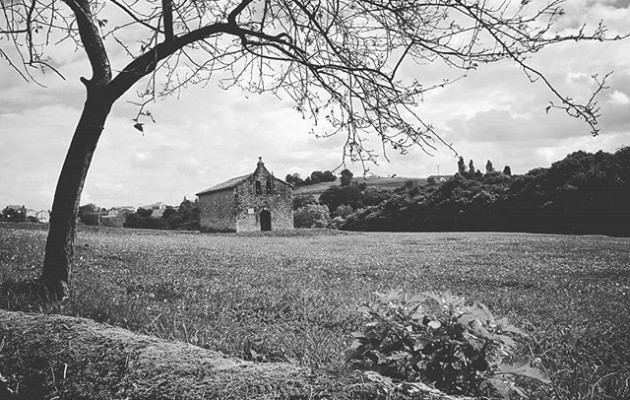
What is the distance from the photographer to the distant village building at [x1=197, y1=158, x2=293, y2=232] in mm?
52562

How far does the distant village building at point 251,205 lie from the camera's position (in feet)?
172

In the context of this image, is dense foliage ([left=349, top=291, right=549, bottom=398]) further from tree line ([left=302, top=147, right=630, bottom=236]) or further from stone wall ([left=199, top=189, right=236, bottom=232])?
stone wall ([left=199, top=189, right=236, bottom=232])

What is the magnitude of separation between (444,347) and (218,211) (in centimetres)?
5446

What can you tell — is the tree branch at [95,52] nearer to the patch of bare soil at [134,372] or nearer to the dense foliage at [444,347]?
the patch of bare soil at [134,372]

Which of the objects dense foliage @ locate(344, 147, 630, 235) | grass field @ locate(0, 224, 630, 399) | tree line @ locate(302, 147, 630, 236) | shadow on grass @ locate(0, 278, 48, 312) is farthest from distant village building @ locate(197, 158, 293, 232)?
shadow on grass @ locate(0, 278, 48, 312)

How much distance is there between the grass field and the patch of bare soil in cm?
36

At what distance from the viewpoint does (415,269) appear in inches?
506

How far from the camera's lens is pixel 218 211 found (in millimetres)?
55312

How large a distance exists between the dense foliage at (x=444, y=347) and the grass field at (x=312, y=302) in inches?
14.0

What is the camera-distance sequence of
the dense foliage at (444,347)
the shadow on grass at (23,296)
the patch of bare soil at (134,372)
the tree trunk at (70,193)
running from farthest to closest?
the tree trunk at (70,193), the shadow on grass at (23,296), the dense foliage at (444,347), the patch of bare soil at (134,372)

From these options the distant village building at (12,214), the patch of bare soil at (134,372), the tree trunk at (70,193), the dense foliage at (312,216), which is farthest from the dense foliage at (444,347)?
the dense foliage at (312,216)

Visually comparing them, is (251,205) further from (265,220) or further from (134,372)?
(134,372)

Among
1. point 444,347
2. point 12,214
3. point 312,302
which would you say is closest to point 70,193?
point 312,302

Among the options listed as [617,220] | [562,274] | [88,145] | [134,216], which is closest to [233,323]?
[88,145]
